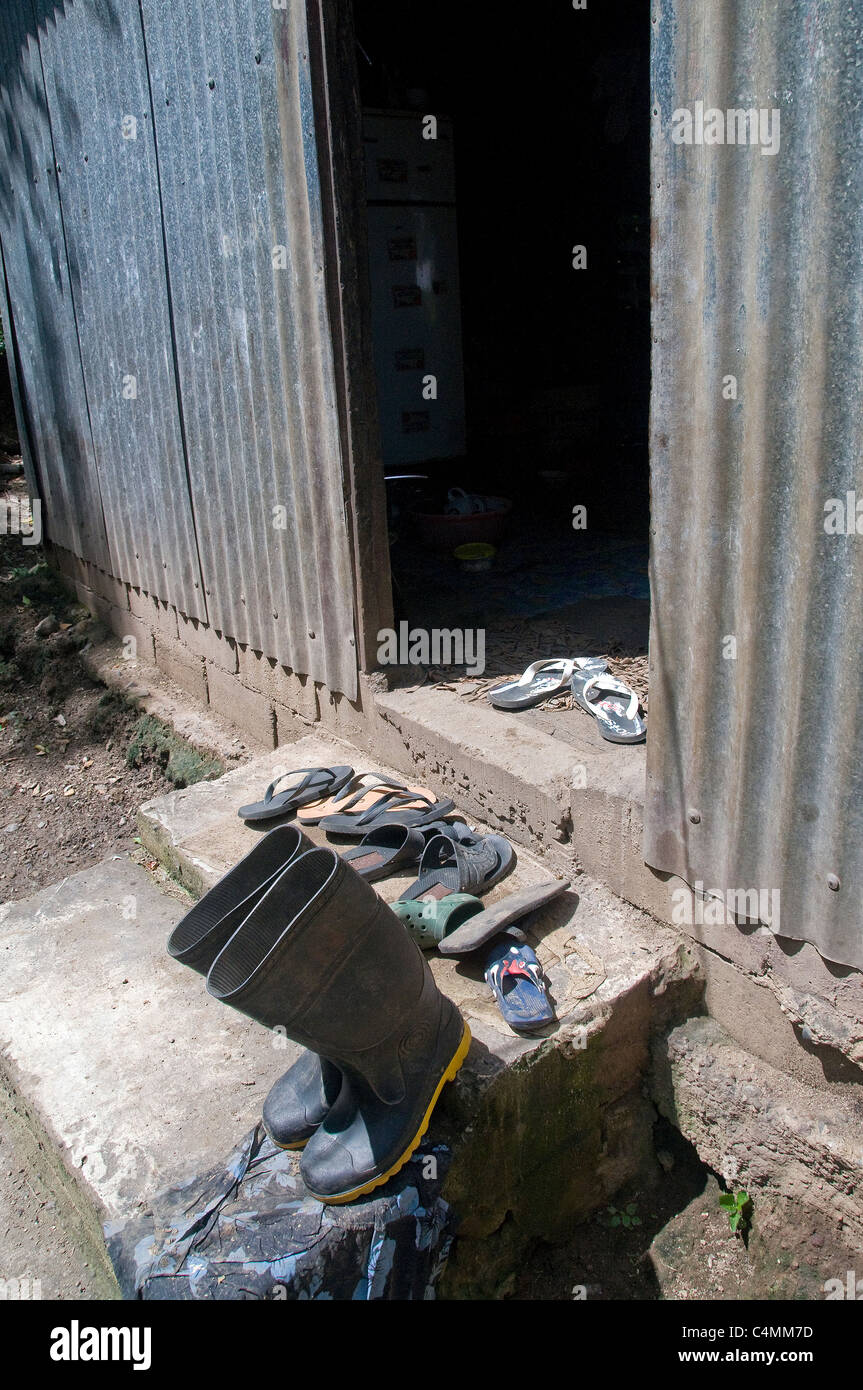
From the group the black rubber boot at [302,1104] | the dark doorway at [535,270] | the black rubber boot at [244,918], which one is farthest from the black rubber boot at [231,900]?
the dark doorway at [535,270]

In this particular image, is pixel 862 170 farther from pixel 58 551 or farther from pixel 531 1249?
pixel 58 551

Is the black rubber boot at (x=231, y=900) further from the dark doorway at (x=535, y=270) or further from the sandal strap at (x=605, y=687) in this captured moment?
the dark doorway at (x=535, y=270)

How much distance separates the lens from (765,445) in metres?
2.16

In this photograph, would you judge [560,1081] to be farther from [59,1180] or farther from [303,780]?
[303,780]

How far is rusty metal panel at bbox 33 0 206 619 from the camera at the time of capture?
16.4 ft

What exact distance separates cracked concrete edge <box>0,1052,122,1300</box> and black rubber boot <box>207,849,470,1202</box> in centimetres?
66

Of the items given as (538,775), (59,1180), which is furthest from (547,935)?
(59,1180)

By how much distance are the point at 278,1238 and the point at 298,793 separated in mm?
1940

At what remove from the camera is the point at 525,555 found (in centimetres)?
614

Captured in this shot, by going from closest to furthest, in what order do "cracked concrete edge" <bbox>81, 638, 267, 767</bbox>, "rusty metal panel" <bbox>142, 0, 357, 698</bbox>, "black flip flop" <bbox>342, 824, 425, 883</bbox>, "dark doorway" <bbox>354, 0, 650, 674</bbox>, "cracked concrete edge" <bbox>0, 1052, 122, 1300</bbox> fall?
"cracked concrete edge" <bbox>0, 1052, 122, 1300</bbox> → "black flip flop" <bbox>342, 824, 425, 883</bbox> → "rusty metal panel" <bbox>142, 0, 357, 698</bbox> → "cracked concrete edge" <bbox>81, 638, 267, 767</bbox> → "dark doorway" <bbox>354, 0, 650, 674</bbox>

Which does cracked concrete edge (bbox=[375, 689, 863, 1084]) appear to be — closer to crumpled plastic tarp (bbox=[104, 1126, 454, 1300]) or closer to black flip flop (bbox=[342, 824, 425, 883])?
black flip flop (bbox=[342, 824, 425, 883])

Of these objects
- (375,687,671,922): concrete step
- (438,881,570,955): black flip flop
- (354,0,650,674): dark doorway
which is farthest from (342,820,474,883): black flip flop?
(354,0,650,674): dark doorway

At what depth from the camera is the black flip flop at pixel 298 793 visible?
3814mm

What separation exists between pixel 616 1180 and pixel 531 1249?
36cm
